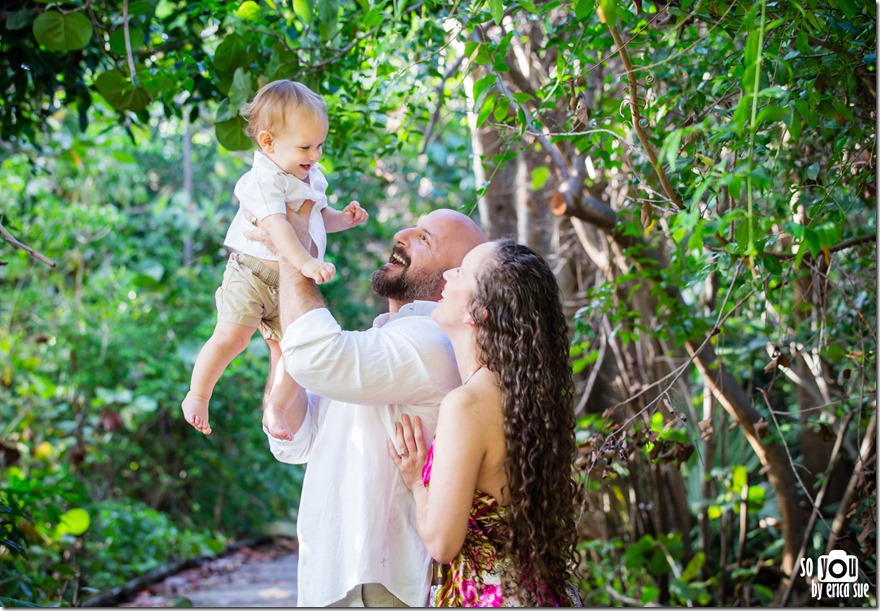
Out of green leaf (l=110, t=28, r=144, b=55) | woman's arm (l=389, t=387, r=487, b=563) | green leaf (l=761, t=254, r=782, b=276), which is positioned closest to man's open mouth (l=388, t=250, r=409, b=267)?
woman's arm (l=389, t=387, r=487, b=563)

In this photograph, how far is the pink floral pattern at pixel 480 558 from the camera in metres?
1.67

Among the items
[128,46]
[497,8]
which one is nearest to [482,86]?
[497,8]

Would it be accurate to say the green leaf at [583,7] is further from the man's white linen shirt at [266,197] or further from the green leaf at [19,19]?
the green leaf at [19,19]

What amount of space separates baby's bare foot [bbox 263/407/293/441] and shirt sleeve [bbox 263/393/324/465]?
57 mm

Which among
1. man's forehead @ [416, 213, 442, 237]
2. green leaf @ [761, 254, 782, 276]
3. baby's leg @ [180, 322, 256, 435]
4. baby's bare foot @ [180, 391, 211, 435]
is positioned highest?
man's forehead @ [416, 213, 442, 237]

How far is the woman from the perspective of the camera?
1.61 m

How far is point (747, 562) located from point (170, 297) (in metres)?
4.03

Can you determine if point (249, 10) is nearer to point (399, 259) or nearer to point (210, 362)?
point (399, 259)

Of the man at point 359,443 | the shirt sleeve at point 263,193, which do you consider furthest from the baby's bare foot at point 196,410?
the shirt sleeve at point 263,193

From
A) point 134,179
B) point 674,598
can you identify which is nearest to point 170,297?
point 134,179

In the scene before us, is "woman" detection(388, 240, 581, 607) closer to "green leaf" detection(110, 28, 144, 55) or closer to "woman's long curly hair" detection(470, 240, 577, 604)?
"woman's long curly hair" detection(470, 240, 577, 604)

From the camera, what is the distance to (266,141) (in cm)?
196

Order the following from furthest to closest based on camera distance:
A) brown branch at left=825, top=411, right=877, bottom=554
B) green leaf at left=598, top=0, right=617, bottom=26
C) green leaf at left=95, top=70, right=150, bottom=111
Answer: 1. brown branch at left=825, top=411, right=877, bottom=554
2. green leaf at left=95, top=70, right=150, bottom=111
3. green leaf at left=598, top=0, right=617, bottom=26

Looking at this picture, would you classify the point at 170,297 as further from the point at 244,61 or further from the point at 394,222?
the point at 244,61
